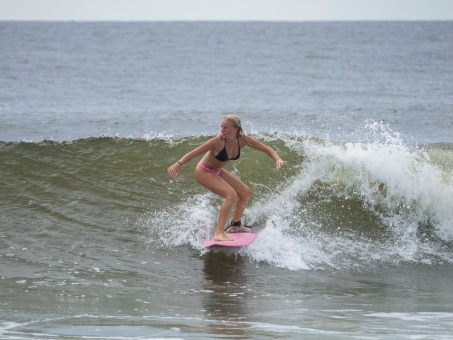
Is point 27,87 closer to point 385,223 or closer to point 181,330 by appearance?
point 385,223

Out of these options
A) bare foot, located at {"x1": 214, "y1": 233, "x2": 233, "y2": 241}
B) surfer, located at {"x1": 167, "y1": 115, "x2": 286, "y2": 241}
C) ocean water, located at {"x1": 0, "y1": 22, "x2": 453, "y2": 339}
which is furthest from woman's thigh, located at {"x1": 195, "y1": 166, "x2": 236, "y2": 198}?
ocean water, located at {"x1": 0, "y1": 22, "x2": 453, "y2": 339}

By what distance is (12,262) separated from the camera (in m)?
9.05

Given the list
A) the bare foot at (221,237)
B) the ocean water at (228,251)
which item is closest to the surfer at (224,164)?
the bare foot at (221,237)

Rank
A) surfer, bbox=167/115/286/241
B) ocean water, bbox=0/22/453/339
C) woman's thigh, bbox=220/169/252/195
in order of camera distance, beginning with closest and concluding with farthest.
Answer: ocean water, bbox=0/22/453/339 < surfer, bbox=167/115/286/241 < woman's thigh, bbox=220/169/252/195

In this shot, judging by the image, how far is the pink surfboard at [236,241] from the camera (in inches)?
364

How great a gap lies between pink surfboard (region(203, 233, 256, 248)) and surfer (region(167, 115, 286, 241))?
0.07 meters

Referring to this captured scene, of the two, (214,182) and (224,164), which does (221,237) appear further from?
(224,164)

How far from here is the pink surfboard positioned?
9250mm

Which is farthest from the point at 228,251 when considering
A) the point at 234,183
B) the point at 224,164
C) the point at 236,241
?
the point at 224,164

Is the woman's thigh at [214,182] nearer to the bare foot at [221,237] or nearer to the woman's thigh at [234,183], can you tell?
the woman's thigh at [234,183]

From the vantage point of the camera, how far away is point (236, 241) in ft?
30.5

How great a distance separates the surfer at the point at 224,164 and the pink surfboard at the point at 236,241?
0.07 metres

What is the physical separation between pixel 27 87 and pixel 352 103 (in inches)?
553

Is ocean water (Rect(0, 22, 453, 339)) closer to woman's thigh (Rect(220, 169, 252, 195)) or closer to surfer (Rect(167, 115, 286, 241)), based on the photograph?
surfer (Rect(167, 115, 286, 241))
